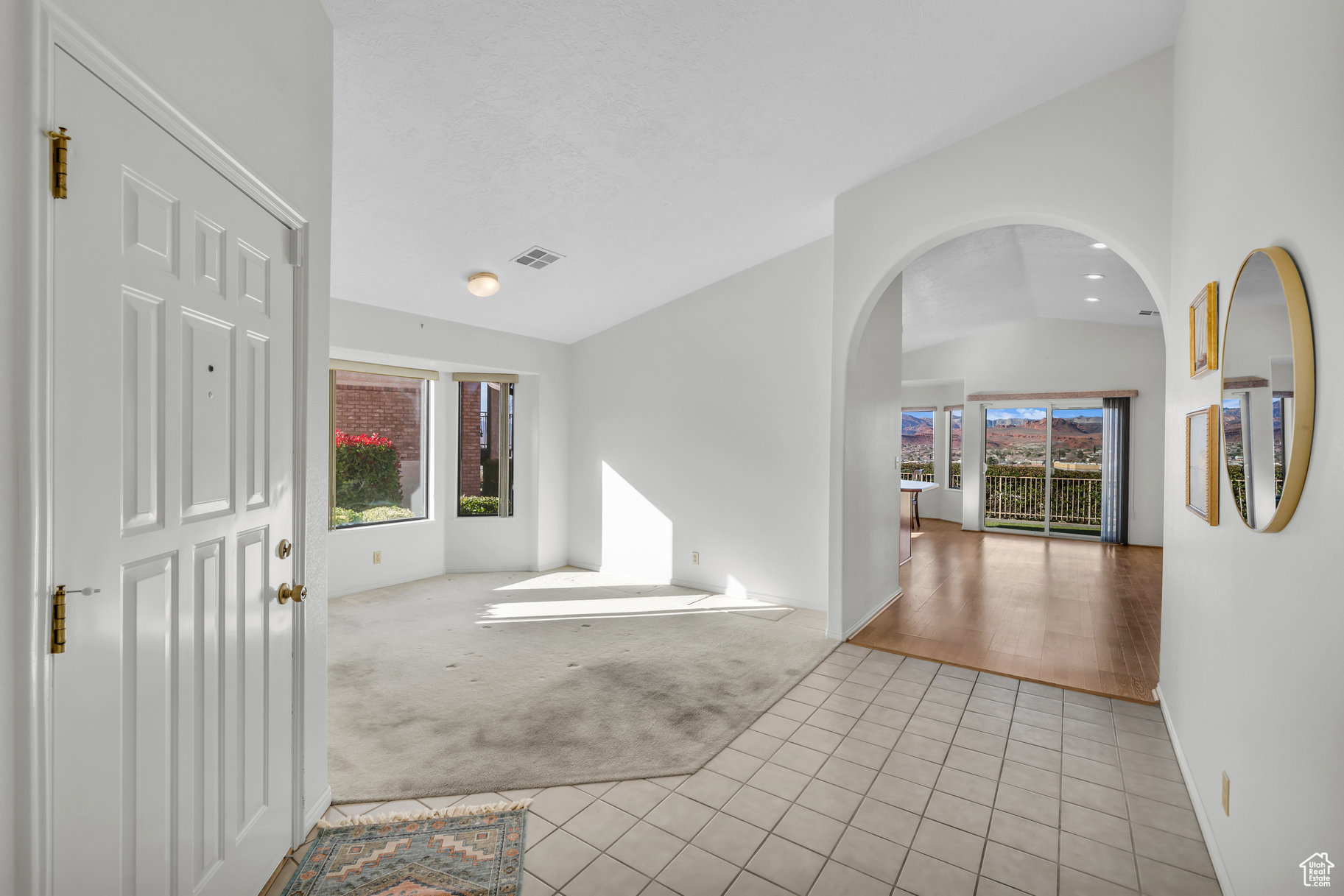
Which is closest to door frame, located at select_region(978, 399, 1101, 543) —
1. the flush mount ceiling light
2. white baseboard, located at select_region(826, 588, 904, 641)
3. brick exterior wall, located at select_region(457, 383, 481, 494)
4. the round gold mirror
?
white baseboard, located at select_region(826, 588, 904, 641)

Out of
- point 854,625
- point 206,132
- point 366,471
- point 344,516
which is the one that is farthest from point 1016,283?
point 206,132

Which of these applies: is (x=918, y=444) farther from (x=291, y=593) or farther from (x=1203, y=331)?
(x=291, y=593)

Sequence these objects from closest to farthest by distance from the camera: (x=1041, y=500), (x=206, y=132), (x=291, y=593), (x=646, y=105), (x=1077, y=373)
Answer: (x=206, y=132) → (x=291, y=593) → (x=646, y=105) → (x=1077, y=373) → (x=1041, y=500)

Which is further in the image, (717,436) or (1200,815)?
(717,436)

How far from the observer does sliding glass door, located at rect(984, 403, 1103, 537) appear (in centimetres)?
897

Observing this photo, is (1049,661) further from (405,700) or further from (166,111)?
(166,111)

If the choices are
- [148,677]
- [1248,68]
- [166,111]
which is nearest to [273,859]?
[148,677]

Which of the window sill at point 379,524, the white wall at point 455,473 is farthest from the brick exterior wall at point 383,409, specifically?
the window sill at point 379,524

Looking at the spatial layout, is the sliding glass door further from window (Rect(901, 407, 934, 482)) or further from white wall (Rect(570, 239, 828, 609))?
white wall (Rect(570, 239, 828, 609))

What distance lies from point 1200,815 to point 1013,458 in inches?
318

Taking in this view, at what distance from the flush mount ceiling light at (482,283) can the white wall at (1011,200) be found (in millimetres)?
2402

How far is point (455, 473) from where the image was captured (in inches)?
238

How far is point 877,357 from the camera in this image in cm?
479

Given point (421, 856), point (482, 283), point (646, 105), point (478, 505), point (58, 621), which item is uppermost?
point (646, 105)
